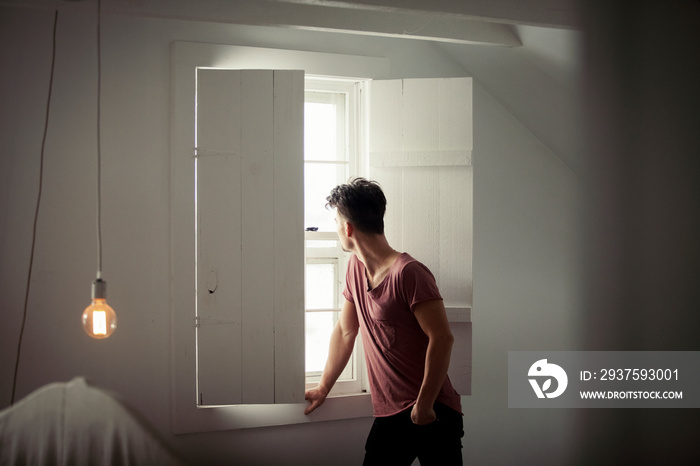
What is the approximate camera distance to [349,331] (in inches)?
118

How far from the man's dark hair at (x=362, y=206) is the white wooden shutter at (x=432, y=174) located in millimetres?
458

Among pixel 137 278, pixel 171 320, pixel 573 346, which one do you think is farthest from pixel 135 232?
pixel 573 346

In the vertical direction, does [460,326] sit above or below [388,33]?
below

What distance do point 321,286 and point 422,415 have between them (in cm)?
110

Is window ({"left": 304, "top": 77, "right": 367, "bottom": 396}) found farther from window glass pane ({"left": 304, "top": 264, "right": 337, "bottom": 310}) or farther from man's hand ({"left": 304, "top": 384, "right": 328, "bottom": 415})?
man's hand ({"left": 304, "top": 384, "right": 328, "bottom": 415})

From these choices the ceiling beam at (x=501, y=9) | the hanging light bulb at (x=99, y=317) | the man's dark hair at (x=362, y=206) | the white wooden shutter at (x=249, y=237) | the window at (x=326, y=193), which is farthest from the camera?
the window at (x=326, y=193)

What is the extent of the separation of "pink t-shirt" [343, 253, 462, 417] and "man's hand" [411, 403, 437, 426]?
9 cm

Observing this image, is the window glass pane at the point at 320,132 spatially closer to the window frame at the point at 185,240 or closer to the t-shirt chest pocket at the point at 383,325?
the window frame at the point at 185,240

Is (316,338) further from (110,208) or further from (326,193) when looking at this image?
(110,208)

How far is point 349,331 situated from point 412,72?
1.56 meters

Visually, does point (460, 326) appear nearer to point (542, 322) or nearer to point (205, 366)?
point (542, 322)

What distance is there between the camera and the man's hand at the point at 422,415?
252 cm

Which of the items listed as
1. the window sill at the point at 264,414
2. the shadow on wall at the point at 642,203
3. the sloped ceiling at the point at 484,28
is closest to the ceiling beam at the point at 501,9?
the sloped ceiling at the point at 484,28

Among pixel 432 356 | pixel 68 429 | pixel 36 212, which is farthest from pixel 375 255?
pixel 36 212
